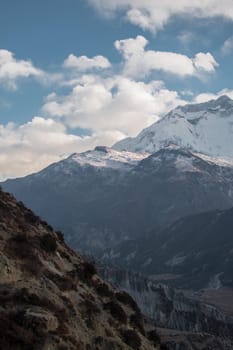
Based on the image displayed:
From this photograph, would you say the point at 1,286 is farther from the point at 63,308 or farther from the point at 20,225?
the point at 20,225

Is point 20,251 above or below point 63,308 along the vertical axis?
above

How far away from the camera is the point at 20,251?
48.9 meters

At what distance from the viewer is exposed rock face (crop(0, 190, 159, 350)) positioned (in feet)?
122

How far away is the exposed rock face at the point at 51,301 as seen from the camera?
37.1m

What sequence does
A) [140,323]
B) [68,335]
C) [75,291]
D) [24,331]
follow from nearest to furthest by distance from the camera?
1. [24,331]
2. [68,335]
3. [75,291]
4. [140,323]

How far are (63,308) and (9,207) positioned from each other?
69.1 ft

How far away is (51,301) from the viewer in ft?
138

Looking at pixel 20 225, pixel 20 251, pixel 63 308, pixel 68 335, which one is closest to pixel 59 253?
pixel 20 225

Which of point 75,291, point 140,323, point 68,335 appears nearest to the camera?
point 68,335

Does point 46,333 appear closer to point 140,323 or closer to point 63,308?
point 63,308

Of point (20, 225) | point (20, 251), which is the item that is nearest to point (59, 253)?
point (20, 225)

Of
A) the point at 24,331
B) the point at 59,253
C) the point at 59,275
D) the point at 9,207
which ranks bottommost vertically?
the point at 24,331

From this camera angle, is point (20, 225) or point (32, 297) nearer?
point (32, 297)

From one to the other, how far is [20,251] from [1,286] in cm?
774
